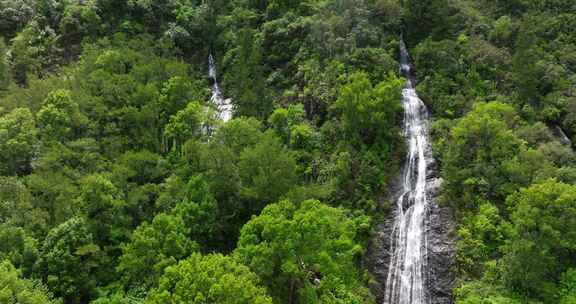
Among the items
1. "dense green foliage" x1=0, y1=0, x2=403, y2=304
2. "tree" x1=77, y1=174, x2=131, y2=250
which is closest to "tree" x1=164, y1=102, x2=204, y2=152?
"dense green foliage" x1=0, y1=0, x2=403, y2=304

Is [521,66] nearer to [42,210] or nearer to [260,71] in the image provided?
[260,71]

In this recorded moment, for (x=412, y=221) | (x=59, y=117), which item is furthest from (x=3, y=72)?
(x=412, y=221)

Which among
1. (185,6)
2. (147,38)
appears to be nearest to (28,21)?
(147,38)

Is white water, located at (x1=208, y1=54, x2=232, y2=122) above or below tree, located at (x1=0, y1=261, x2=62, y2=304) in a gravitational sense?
above

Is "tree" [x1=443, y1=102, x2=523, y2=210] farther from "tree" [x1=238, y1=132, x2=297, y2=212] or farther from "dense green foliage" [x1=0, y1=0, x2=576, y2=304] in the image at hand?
"tree" [x1=238, y1=132, x2=297, y2=212]

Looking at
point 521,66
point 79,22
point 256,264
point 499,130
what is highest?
point 79,22

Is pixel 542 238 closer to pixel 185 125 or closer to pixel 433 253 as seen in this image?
pixel 433 253

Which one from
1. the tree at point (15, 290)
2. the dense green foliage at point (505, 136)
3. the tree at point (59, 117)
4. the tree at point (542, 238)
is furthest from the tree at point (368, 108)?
the tree at point (15, 290)
